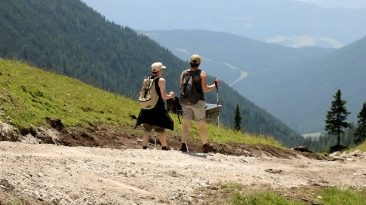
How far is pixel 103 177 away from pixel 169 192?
1.50 metres

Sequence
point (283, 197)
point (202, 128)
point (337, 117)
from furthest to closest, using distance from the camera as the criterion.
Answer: point (337, 117) → point (202, 128) → point (283, 197)

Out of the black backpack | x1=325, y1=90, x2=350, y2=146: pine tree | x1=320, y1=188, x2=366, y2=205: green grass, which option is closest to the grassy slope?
the black backpack

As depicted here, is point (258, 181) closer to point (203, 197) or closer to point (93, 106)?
point (203, 197)

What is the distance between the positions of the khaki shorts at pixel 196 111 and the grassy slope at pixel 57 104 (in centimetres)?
479

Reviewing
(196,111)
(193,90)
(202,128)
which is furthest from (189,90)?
(202,128)

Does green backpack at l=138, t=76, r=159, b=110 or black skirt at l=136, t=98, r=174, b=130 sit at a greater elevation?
green backpack at l=138, t=76, r=159, b=110

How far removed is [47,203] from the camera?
10.1 m

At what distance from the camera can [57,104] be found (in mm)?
23094

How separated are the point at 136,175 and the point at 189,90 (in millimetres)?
6106

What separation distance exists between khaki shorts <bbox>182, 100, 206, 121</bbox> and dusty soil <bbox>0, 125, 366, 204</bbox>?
1.47 m

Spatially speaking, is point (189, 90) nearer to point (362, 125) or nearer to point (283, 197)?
point (283, 197)

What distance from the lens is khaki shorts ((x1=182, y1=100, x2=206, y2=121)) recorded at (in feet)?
62.5

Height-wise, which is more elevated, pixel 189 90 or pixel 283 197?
pixel 189 90

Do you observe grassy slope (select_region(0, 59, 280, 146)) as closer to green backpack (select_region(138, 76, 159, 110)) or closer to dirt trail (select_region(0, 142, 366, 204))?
green backpack (select_region(138, 76, 159, 110))
